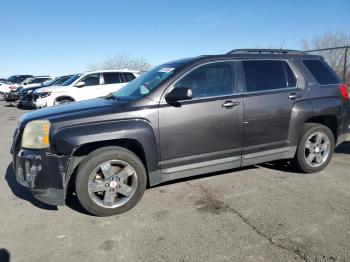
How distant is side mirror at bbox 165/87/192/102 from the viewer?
151 inches

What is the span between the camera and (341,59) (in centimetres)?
891

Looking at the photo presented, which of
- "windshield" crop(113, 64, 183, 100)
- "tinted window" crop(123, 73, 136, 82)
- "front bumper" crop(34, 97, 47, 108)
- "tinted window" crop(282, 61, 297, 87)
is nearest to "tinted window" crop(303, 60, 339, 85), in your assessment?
"tinted window" crop(282, 61, 297, 87)

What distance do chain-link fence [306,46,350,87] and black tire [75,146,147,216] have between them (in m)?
7.19

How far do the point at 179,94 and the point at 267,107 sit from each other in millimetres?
1424

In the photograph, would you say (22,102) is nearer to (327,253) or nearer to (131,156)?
(131,156)

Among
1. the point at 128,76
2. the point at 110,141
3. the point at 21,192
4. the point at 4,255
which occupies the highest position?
the point at 128,76

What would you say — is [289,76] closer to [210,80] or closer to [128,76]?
[210,80]

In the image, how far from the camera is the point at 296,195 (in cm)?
418

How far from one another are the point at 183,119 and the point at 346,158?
3.66m

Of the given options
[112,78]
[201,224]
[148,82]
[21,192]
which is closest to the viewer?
[201,224]

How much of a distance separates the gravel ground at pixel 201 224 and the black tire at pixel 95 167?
0.35 ft

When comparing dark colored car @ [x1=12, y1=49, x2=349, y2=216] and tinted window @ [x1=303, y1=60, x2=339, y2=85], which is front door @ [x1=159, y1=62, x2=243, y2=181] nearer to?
dark colored car @ [x1=12, y1=49, x2=349, y2=216]

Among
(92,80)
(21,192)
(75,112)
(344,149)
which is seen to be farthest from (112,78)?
(75,112)

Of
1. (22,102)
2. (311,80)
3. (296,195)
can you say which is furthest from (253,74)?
(22,102)
